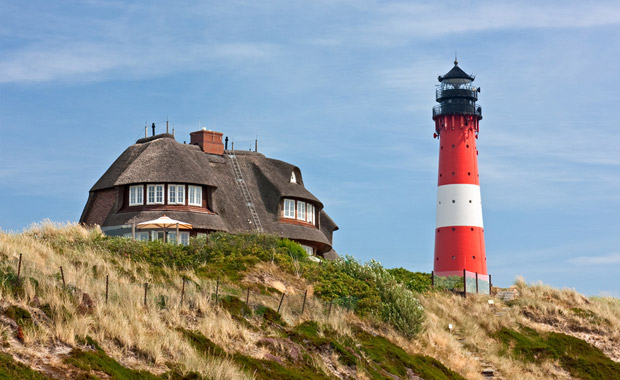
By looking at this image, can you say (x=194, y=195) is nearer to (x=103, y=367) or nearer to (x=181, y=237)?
(x=181, y=237)

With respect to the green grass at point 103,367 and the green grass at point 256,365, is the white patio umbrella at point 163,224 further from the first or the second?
the green grass at point 103,367

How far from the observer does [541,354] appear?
3547 centimetres

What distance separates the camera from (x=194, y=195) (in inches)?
1797

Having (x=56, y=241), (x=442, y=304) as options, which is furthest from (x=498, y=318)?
(x=56, y=241)

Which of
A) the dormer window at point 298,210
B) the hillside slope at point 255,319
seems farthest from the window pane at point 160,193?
the hillside slope at point 255,319

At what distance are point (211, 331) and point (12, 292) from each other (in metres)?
5.13

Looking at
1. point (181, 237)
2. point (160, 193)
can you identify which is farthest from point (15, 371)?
point (160, 193)

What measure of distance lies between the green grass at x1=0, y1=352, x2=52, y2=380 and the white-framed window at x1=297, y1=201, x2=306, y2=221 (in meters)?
33.0

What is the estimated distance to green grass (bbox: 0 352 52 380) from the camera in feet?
53.3

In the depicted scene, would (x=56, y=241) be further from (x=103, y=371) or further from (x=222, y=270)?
(x=103, y=371)

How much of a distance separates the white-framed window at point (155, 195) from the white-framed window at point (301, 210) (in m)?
8.32

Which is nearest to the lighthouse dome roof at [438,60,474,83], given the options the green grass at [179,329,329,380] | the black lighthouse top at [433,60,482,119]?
the black lighthouse top at [433,60,482,119]

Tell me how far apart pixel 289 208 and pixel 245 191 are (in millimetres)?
2644

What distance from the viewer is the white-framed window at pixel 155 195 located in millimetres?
45031
